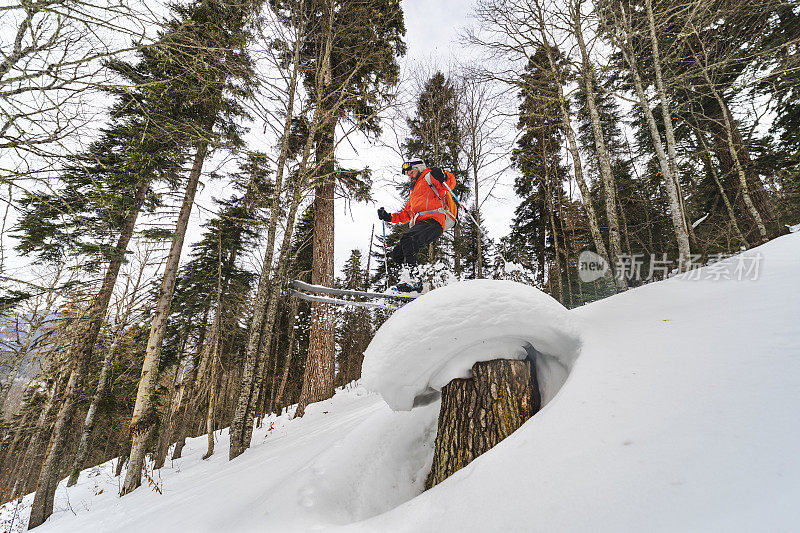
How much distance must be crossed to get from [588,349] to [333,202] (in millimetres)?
6836

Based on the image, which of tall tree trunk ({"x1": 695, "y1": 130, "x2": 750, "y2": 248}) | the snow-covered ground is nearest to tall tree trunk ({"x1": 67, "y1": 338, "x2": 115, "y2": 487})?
the snow-covered ground

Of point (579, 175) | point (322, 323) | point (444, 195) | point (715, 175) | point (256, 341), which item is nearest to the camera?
point (444, 195)

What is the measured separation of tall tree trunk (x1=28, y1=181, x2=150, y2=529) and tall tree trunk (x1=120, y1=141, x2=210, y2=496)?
1.08m

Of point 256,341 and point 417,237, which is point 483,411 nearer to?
point 417,237

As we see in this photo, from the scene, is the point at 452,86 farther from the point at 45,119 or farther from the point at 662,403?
the point at 662,403

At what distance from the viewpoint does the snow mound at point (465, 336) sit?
74.5 inches

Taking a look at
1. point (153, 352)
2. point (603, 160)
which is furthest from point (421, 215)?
point (153, 352)

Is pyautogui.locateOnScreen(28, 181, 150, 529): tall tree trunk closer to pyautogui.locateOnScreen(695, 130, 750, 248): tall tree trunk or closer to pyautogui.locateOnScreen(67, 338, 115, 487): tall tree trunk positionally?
pyautogui.locateOnScreen(67, 338, 115, 487): tall tree trunk

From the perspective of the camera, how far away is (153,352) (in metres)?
6.60

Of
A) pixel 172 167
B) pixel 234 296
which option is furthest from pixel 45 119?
pixel 234 296

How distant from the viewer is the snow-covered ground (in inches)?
32.7

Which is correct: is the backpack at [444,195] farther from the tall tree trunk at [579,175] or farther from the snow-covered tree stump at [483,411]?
the tall tree trunk at [579,175]

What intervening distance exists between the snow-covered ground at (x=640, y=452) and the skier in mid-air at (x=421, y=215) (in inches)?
98.1

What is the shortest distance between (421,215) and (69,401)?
363 inches
